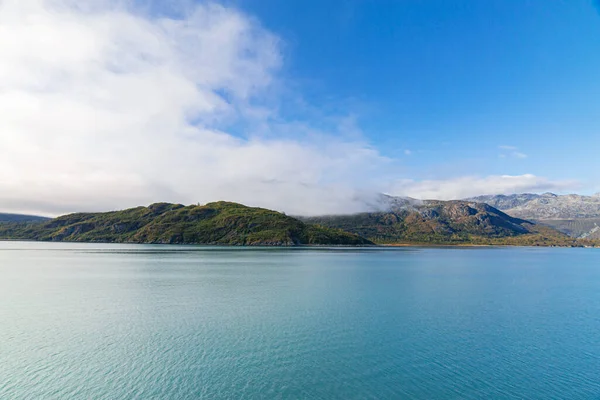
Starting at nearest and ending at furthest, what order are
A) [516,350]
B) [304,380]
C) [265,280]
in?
[304,380]
[516,350]
[265,280]

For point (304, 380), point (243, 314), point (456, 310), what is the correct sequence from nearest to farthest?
point (304, 380)
point (243, 314)
point (456, 310)

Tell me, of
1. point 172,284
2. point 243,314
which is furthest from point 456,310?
point 172,284

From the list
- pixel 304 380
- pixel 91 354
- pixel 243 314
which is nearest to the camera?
pixel 304 380

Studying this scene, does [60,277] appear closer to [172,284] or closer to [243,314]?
[172,284]

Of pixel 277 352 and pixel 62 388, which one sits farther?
pixel 277 352

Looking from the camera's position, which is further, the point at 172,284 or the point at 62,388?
the point at 172,284

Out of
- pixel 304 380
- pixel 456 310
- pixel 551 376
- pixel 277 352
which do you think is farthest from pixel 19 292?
Result: pixel 551 376

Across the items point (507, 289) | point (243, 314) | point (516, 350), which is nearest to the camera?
point (516, 350)

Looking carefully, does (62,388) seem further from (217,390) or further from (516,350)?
(516,350)
